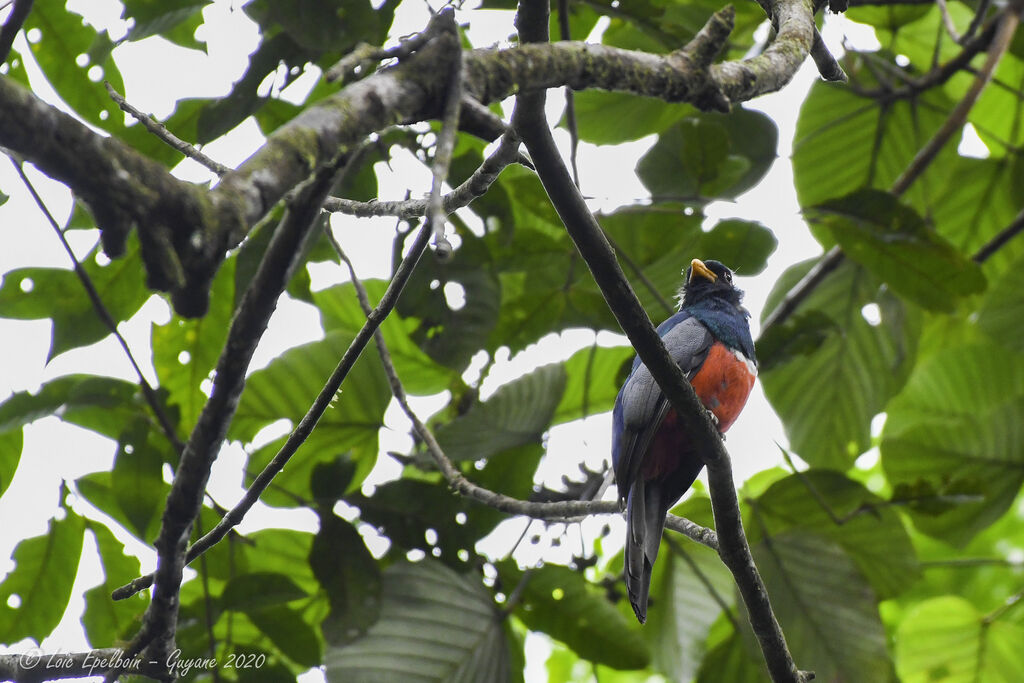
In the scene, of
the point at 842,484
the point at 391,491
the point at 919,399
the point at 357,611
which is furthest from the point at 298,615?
the point at 919,399

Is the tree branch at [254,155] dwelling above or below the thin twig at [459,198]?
below

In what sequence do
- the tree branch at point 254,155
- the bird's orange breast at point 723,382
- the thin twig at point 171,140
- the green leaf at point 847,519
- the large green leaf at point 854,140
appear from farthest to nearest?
the large green leaf at point 854,140
the green leaf at point 847,519
the bird's orange breast at point 723,382
the thin twig at point 171,140
the tree branch at point 254,155

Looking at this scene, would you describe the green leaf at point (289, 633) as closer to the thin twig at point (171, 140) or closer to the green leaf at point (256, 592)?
the green leaf at point (256, 592)

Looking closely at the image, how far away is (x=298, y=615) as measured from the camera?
3.55 meters

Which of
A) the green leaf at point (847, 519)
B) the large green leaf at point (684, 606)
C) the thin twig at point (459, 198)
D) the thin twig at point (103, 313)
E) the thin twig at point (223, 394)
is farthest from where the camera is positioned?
the large green leaf at point (684, 606)

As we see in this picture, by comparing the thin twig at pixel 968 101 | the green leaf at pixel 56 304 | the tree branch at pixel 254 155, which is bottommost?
the tree branch at pixel 254 155

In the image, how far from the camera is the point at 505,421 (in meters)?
3.53

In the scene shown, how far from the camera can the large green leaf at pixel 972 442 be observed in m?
4.41

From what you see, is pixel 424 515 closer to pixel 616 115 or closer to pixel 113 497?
pixel 113 497

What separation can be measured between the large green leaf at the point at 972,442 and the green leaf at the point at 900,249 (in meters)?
0.73

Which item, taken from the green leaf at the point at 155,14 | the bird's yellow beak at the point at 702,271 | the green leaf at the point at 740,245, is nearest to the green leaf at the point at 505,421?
the green leaf at the point at 740,245

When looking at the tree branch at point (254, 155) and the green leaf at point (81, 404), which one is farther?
the green leaf at point (81, 404)

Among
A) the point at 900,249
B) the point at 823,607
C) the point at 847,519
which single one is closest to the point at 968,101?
the point at 900,249

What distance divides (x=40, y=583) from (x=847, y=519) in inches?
119
